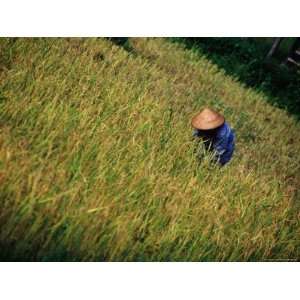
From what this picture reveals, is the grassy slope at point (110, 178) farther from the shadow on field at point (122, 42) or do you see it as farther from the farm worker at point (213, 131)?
the shadow on field at point (122, 42)

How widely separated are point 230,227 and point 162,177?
614mm

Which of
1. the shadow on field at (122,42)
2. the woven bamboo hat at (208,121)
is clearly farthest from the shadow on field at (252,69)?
the woven bamboo hat at (208,121)

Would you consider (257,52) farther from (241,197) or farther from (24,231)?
(24,231)

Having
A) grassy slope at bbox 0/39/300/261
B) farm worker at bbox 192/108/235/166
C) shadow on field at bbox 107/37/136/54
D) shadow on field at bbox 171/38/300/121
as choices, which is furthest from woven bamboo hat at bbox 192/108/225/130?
shadow on field at bbox 171/38/300/121

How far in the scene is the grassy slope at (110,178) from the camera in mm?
2041

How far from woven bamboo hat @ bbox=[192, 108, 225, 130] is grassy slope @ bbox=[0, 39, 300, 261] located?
0.56 feet

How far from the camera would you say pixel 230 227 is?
271 cm

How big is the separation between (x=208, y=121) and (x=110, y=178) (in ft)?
4.45

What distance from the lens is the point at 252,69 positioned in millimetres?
7926

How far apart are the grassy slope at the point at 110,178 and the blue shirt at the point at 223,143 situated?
186 millimetres

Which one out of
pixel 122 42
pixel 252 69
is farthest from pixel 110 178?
pixel 252 69

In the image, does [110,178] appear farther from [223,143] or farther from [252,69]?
[252,69]

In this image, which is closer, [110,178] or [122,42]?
[110,178]

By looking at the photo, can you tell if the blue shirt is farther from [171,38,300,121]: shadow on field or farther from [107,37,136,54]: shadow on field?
[171,38,300,121]: shadow on field
